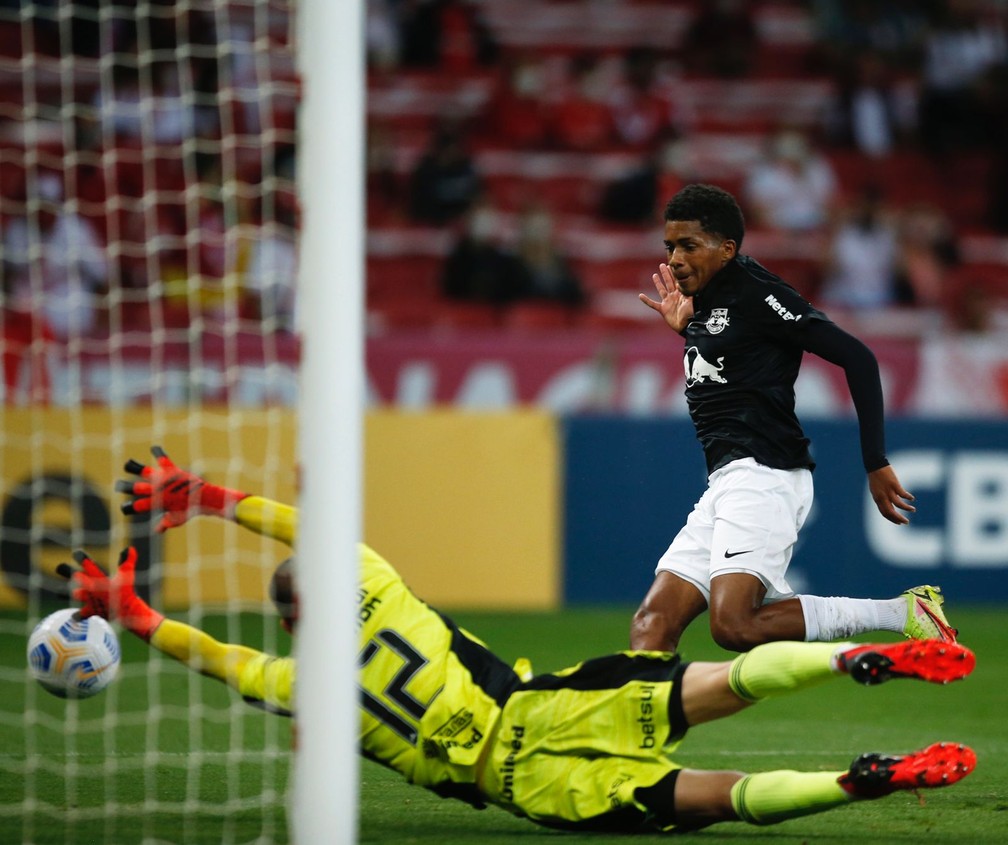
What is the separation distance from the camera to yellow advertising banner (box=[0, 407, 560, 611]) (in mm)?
9625

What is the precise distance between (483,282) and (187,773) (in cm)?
746

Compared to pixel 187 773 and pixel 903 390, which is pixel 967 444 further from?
pixel 187 773

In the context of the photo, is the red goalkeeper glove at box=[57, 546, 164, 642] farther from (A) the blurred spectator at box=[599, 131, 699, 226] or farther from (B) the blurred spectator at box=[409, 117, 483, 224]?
(A) the blurred spectator at box=[599, 131, 699, 226]

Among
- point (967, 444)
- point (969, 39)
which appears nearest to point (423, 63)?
point (969, 39)

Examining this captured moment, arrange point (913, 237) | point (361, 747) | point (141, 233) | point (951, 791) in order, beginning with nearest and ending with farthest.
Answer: point (361, 747) < point (951, 791) < point (141, 233) < point (913, 237)

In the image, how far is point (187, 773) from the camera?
17.7 feet

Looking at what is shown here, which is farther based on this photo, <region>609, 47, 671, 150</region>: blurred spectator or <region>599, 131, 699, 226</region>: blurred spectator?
<region>609, 47, 671, 150</region>: blurred spectator

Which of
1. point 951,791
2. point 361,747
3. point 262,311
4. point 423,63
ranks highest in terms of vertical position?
point 423,63

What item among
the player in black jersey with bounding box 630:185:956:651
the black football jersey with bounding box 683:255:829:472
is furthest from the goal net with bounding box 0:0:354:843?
the black football jersey with bounding box 683:255:829:472

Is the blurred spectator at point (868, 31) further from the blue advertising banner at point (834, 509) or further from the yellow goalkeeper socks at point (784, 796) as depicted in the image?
the yellow goalkeeper socks at point (784, 796)

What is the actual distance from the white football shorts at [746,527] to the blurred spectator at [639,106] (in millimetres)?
9376

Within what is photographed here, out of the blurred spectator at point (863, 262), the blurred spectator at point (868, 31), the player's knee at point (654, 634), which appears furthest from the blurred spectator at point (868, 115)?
the player's knee at point (654, 634)

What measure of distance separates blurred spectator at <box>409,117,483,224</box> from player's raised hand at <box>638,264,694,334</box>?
7405mm

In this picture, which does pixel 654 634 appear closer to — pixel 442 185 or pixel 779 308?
pixel 779 308
